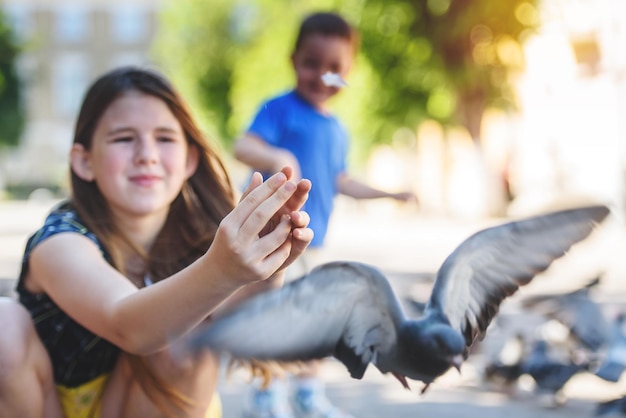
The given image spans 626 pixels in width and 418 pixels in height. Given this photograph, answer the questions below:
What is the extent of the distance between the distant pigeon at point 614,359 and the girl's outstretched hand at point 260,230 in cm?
238

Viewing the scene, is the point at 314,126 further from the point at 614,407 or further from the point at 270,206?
the point at 270,206

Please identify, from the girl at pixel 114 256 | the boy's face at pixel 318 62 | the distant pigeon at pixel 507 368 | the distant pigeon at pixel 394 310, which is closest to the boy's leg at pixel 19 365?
the girl at pixel 114 256

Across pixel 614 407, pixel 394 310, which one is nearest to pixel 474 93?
pixel 614 407

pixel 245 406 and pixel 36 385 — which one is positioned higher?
pixel 36 385

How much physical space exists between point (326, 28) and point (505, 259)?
2128mm

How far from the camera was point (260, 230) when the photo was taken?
5.04ft

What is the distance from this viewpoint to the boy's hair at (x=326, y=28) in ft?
12.0

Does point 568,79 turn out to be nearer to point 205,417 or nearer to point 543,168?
point 543,168

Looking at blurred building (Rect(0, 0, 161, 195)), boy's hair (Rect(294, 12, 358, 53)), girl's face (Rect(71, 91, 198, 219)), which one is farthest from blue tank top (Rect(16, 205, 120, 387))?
blurred building (Rect(0, 0, 161, 195))

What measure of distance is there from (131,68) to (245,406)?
6.92ft

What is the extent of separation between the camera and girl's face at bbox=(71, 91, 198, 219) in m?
2.22

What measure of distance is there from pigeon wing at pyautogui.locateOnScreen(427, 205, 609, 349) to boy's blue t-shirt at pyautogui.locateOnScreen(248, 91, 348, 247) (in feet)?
6.40

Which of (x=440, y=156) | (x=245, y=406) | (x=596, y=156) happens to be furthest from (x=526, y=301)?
(x=440, y=156)

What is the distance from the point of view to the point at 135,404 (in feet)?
7.47
